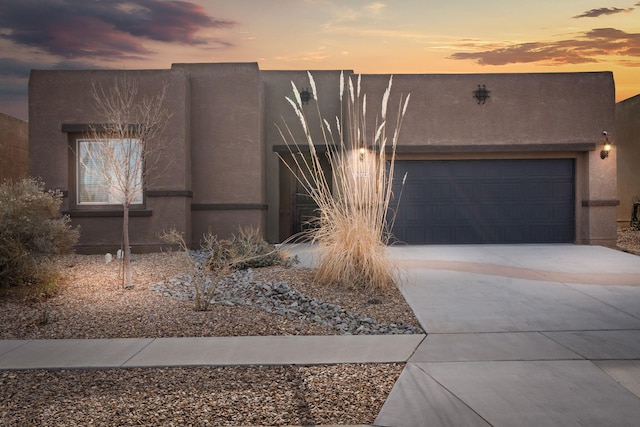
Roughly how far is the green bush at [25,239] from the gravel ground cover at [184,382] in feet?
2.70

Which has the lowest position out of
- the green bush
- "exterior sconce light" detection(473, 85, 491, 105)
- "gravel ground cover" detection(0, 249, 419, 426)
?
"gravel ground cover" detection(0, 249, 419, 426)

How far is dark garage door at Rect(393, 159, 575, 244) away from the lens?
1482 cm

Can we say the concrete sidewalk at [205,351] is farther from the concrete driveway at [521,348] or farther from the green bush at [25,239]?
the green bush at [25,239]

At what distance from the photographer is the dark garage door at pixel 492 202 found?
48.6 ft

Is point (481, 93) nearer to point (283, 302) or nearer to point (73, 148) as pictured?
point (283, 302)

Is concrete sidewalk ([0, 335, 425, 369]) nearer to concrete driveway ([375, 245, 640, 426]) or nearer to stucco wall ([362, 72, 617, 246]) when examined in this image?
concrete driveway ([375, 245, 640, 426])

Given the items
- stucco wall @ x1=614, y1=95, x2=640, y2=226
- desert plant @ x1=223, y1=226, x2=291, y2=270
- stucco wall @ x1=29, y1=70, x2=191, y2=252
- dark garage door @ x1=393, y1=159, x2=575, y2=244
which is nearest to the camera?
desert plant @ x1=223, y1=226, x2=291, y2=270

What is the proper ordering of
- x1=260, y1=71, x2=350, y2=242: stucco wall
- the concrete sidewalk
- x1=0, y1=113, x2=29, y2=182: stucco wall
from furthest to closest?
x1=0, y1=113, x2=29, y2=182: stucco wall, x1=260, y1=71, x2=350, y2=242: stucco wall, the concrete sidewalk

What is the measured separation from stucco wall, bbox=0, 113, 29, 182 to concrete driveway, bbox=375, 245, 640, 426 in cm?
1668

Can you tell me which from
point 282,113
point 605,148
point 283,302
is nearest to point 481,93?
point 605,148

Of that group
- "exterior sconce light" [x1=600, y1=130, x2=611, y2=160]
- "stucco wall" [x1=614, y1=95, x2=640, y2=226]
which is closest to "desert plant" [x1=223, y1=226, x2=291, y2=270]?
"exterior sconce light" [x1=600, y1=130, x2=611, y2=160]

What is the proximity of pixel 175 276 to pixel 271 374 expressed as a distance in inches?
211

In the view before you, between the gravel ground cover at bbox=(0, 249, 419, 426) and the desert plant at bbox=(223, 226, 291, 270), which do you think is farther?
the desert plant at bbox=(223, 226, 291, 270)

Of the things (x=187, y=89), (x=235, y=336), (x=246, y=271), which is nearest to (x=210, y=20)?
(x=187, y=89)
